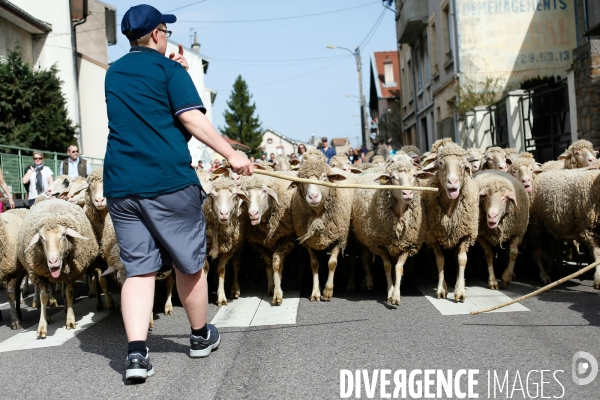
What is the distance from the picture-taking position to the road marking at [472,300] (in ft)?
20.6

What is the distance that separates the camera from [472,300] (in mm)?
6906

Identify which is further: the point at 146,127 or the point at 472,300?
the point at 472,300

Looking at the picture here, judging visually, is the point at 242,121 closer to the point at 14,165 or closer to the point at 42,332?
the point at 14,165

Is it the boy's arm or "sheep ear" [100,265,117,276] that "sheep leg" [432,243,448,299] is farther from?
the boy's arm

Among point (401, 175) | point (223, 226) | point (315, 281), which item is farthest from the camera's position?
point (223, 226)

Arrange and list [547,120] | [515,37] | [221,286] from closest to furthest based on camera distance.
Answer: [221,286]
[547,120]
[515,37]

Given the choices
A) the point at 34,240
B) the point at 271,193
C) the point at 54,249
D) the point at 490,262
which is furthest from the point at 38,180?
the point at 490,262

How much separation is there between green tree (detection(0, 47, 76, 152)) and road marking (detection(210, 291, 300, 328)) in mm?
12422

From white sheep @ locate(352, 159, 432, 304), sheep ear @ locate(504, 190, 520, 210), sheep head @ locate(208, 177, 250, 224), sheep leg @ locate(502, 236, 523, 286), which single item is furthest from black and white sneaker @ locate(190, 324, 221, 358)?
sheep ear @ locate(504, 190, 520, 210)

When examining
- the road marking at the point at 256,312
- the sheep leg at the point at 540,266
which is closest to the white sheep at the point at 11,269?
the road marking at the point at 256,312

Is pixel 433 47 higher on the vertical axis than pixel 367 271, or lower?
higher

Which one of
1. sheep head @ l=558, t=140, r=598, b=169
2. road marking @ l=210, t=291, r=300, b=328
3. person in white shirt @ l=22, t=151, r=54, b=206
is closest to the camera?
road marking @ l=210, t=291, r=300, b=328

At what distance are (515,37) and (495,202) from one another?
14.7m

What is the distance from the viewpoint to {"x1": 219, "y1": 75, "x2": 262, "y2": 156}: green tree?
292ft
